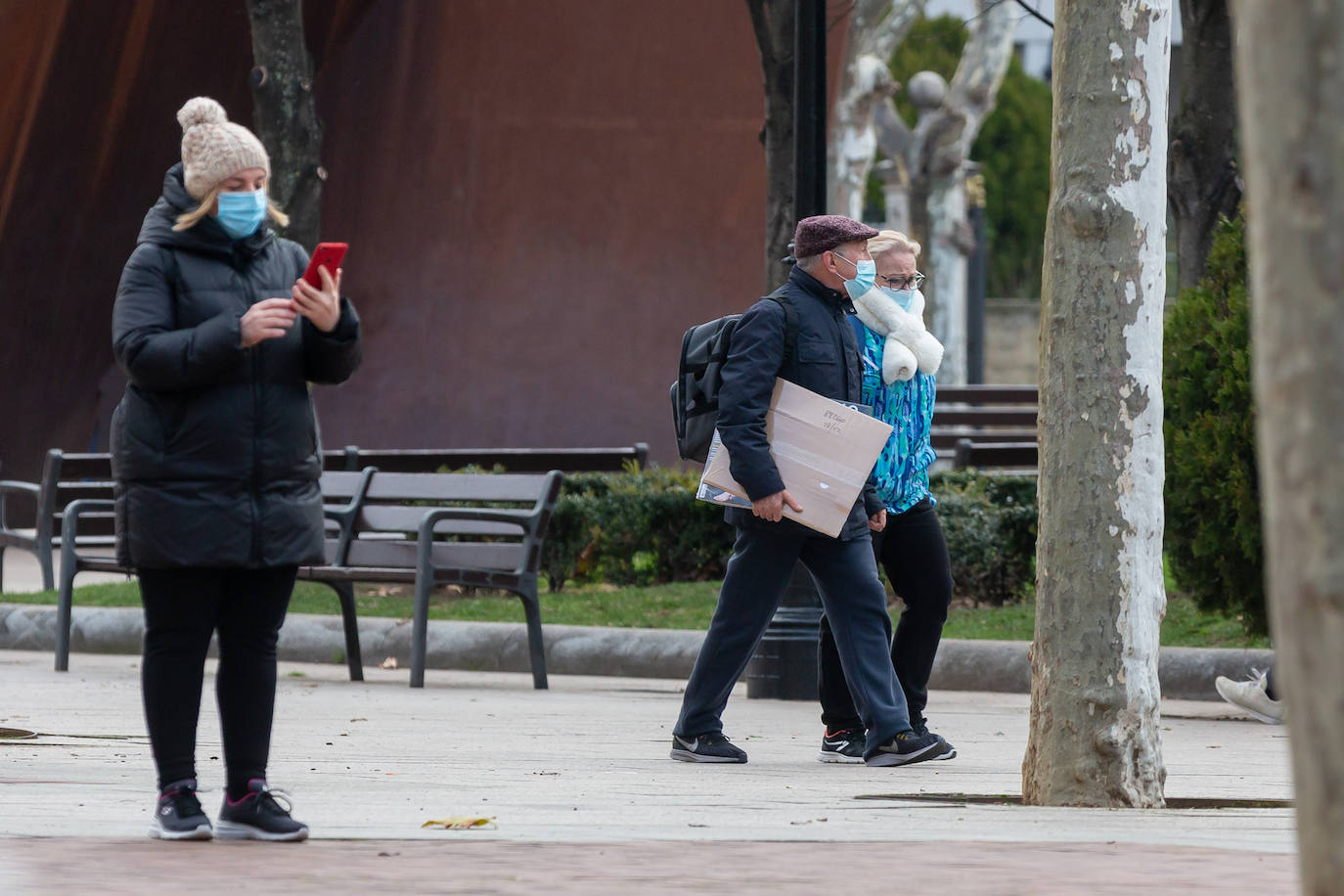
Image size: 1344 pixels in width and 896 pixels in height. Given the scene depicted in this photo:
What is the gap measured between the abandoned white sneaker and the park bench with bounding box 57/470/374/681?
416cm

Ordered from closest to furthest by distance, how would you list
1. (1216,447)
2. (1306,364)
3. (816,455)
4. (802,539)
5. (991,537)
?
1. (1306,364)
2. (816,455)
3. (802,539)
4. (1216,447)
5. (991,537)

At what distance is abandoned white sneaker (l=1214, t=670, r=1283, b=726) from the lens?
8969 mm

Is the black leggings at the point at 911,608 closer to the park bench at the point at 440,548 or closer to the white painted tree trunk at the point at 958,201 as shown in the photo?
the park bench at the point at 440,548

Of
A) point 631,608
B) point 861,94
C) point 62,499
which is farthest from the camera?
point 861,94

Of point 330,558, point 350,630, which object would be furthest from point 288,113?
point 350,630

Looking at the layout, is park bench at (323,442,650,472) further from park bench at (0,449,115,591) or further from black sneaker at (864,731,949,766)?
black sneaker at (864,731,949,766)

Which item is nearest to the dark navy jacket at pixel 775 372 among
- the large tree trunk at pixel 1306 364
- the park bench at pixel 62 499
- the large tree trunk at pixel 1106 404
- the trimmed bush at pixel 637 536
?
the large tree trunk at pixel 1106 404

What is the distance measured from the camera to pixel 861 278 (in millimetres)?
7219

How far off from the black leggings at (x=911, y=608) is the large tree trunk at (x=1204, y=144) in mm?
5504

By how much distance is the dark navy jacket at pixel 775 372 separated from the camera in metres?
6.93

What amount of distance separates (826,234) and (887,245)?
1.32 feet

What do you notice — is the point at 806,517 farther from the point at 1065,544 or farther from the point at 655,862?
the point at 655,862

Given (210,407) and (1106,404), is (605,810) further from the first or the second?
(1106,404)

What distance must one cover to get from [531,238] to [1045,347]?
15882mm
